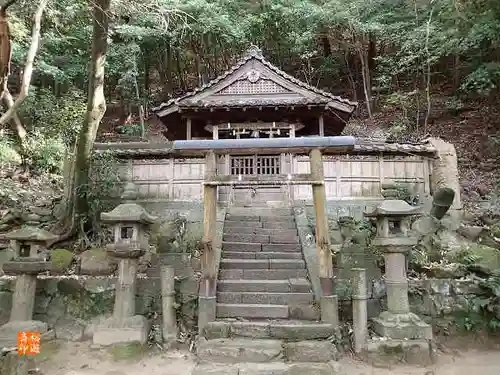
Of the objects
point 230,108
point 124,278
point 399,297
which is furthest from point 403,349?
point 230,108

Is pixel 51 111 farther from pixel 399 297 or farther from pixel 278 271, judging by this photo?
pixel 399 297

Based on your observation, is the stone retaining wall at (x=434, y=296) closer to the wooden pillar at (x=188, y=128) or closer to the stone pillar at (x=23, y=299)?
the stone pillar at (x=23, y=299)

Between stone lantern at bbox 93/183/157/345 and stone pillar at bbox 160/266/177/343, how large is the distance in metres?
0.38

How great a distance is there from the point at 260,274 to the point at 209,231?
178 centimetres

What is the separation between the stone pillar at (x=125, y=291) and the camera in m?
6.95

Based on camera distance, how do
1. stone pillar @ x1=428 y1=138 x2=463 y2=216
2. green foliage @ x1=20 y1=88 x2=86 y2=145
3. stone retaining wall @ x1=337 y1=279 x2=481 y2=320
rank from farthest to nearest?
green foliage @ x1=20 y1=88 x2=86 y2=145
stone pillar @ x1=428 y1=138 x2=463 y2=216
stone retaining wall @ x1=337 y1=279 x2=481 y2=320

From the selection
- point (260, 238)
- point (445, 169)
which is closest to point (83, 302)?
point (260, 238)

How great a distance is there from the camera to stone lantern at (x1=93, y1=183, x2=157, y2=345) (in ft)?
22.2

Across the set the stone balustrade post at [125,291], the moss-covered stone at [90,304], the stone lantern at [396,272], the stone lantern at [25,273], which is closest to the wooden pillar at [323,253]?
the stone lantern at [396,272]

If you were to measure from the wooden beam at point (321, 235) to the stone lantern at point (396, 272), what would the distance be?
0.98 meters

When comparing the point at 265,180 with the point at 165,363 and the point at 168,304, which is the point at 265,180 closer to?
the point at 168,304

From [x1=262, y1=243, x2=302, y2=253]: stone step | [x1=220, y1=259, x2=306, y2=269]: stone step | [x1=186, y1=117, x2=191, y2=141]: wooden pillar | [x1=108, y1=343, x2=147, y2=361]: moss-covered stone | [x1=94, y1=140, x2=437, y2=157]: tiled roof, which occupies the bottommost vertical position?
[x1=108, y1=343, x2=147, y2=361]: moss-covered stone

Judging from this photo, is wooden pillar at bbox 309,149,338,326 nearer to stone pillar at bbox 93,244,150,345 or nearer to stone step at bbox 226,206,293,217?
stone pillar at bbox 93,244,150,345

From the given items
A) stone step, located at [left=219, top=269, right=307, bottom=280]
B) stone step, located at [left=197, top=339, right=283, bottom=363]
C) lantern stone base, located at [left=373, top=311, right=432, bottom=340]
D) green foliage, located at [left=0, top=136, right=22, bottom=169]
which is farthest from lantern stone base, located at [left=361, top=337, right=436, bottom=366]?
green foliage, located at [left=0, top=136, right=22, bottom=169]
